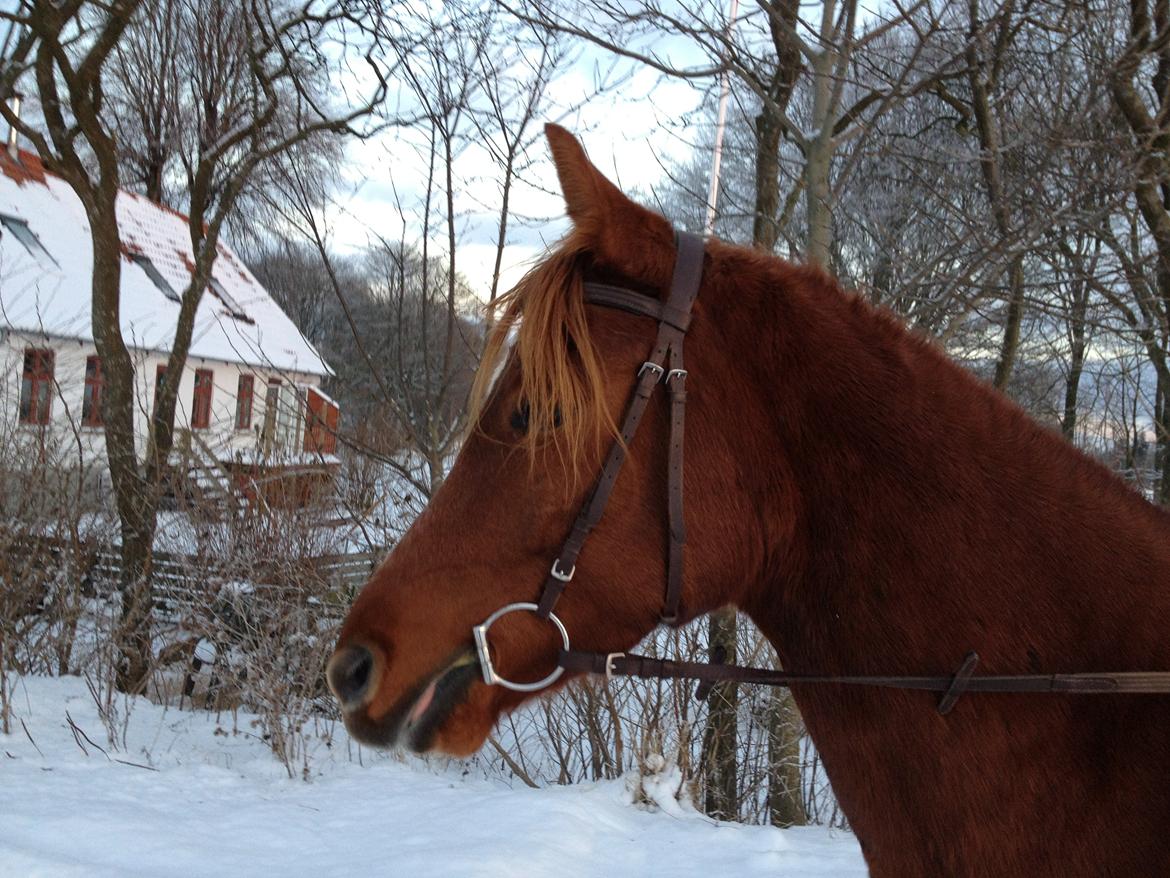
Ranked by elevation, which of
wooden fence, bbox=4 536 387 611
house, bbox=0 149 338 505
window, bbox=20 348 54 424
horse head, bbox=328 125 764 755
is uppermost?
house, bbox=0 149 338 505

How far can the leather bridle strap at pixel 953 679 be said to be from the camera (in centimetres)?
150

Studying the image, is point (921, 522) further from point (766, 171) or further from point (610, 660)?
point (766, 171)

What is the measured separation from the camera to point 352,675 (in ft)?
5.46

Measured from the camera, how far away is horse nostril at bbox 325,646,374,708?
5.43 ft

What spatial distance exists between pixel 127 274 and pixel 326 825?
21.8m

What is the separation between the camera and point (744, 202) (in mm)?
7703

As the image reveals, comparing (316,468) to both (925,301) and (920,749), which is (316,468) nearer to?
(925,301)

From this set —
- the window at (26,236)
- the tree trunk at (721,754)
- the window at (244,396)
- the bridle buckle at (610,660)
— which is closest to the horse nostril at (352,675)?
the bridle buckle at (610,660)

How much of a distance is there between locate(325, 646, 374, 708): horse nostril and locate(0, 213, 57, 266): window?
→ 23633mm

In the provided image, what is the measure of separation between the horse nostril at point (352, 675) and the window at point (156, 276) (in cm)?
2557

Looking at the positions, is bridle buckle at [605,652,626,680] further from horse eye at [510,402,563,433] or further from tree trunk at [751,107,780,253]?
tree trunk at [751,107,780,253]

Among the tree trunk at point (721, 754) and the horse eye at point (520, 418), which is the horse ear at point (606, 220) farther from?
the tree trunk at point (721, 754)

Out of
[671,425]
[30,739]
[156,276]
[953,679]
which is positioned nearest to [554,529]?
[671,425]

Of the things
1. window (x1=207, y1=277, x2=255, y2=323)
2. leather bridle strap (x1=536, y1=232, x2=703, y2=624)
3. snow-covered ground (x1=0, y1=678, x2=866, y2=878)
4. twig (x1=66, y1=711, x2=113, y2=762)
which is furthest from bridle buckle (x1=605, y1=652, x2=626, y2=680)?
window (x1=207, y1=277, x2=255, y2=323)
